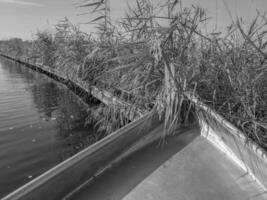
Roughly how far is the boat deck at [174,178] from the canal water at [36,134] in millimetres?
1212

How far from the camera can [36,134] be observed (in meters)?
2.97

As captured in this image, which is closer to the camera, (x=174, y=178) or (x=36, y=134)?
(x=174, y=178)

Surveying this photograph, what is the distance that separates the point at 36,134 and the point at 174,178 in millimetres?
2390

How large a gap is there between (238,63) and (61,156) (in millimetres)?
2091

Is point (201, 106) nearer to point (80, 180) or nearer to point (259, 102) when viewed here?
point (259, 102)

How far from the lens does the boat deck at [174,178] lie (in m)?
1.10

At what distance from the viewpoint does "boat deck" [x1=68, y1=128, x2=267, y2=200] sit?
43.4 inches

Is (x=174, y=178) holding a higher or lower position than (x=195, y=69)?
lower

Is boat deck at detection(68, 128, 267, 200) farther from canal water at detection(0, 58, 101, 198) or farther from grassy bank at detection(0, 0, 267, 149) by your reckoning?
canal water at detection(0, 58, 101, 198)

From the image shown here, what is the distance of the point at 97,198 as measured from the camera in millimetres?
1067

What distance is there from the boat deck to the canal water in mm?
1212

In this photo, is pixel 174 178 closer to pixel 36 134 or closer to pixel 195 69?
pixel 195 69

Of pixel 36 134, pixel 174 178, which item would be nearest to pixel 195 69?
pixel 174 178

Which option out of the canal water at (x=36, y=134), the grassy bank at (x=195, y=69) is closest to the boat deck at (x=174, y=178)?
the grassy bank at (x=195, y=69)
